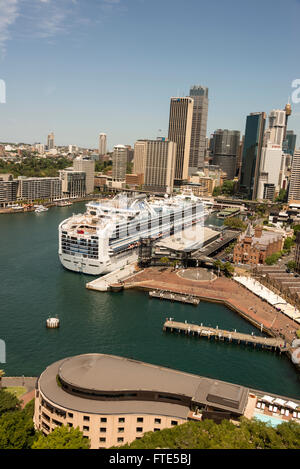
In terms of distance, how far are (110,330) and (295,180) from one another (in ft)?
149

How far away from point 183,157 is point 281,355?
56.6m

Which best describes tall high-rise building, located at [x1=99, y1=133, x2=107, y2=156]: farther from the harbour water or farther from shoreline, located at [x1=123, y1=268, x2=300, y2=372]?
shoreline, located at [x1=123, y1=268, x2=300, y2=372]

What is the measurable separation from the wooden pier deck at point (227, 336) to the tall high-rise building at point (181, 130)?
53781 millimetres

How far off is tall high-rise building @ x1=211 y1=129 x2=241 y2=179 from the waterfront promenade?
6806cm

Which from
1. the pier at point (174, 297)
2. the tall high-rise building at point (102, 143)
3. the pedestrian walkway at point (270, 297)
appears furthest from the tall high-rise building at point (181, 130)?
the tall high-rise building at point (102, 143)

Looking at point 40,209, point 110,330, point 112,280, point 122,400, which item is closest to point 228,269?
point 112,280

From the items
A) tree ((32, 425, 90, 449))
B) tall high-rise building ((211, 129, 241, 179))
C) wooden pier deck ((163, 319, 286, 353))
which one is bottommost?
wooden pier deck ((163, 319, 286, 353))

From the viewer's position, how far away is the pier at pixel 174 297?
17422 millimetres

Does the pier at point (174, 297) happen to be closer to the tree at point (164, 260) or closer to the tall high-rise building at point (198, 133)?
the tree at point (164, 260)

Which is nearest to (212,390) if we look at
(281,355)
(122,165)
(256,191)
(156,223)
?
(281,355)

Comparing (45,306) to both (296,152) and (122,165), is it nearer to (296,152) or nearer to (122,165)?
(296,152)

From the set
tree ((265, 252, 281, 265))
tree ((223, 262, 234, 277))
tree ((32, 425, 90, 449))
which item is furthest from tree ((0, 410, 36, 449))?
tree ((265, 252, 281, 265))

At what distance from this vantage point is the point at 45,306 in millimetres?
16375

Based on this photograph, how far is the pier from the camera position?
686 inches
